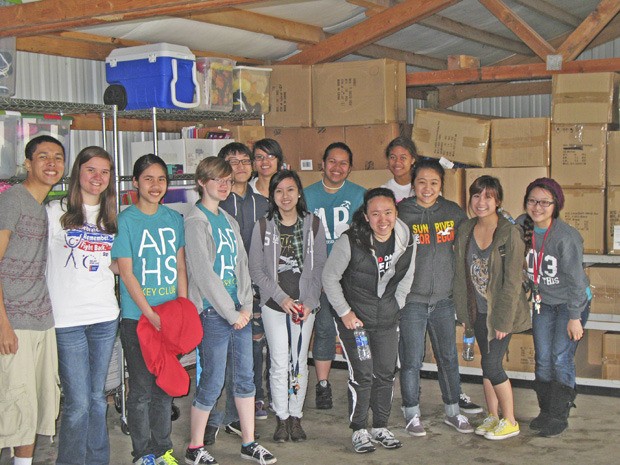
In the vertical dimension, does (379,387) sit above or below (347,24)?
below

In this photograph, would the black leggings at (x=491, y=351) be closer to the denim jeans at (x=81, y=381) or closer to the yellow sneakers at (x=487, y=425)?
the yellow sneakers at (x=487, y=425)

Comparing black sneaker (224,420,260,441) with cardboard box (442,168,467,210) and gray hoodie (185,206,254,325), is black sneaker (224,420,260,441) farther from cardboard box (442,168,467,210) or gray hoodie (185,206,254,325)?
cardboard box (442,168,467,210)

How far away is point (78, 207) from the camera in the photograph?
3.66 metres

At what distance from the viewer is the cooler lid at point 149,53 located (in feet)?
17.2

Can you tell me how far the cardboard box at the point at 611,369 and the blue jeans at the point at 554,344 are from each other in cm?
82

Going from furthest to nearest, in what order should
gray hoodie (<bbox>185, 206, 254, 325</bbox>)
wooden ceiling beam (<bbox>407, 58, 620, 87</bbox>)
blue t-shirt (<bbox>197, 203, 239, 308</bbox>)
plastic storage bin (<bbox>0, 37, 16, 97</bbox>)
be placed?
1. wooden ceiling beam (<bbox>407, 58, 620, 87</bbox>)
2. plastic storage bin (<bbox>0, 37, 16, 97</bbox>)
3. blue t-shirt (<bbox>197, 203, 239, 308</bbox>)
4. gray hoodie (<bbox>185, 206, 254, 325</bbox>)

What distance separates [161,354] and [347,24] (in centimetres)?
391

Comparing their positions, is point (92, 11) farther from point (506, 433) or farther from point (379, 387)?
point (506, 433)

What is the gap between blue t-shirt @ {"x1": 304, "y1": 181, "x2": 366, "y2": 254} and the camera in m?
4.86

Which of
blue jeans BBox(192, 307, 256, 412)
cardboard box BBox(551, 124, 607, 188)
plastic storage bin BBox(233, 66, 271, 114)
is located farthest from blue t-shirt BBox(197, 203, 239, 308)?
cardboard box BBox(551, 124, 607, 188)

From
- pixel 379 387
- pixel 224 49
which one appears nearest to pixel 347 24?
pixel 224 49

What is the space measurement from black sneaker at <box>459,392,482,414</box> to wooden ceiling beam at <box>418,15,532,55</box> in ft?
11.0

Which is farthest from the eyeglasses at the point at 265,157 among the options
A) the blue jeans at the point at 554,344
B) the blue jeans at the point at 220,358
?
the blue jeans at the point at 554,344

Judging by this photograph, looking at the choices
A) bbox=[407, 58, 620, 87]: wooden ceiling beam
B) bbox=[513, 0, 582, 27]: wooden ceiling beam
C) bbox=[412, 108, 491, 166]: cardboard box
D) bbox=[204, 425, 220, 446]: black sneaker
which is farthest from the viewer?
bbox=[513, 0, 582, 27]: wooden ceiling beam
